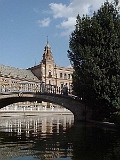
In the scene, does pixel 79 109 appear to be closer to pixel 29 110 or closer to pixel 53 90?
pixel 53 90

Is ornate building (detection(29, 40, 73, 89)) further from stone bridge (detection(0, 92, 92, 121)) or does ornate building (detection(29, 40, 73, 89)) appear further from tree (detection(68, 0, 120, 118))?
tree (detection(68, 0, 120, 118))

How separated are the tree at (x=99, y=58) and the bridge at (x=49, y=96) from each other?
13.6 feet

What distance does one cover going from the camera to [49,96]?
3234 centimetres

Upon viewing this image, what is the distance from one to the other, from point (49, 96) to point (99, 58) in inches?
368

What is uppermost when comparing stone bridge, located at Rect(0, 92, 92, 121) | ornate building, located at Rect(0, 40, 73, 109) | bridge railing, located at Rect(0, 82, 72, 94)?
ornate building, located at Rect(0, 40, 73, 109)

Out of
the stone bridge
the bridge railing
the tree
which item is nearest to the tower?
the bridge railing

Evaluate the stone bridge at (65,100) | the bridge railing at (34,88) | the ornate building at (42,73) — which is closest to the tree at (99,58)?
the stone bridge at (65,100)

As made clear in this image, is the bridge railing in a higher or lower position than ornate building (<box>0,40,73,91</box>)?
lower

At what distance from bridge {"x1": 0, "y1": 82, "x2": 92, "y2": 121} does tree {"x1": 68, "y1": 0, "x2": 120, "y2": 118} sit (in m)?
4.14

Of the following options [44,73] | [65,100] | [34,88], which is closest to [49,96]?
[65,100]

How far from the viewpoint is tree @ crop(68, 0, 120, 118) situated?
81.0ft

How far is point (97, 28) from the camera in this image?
25859 mm

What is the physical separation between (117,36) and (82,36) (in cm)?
372

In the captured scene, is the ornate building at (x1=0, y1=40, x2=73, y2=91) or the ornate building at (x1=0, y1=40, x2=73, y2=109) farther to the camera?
the ornate building at (x1=0, y1=40, x2=73, y2=91)
